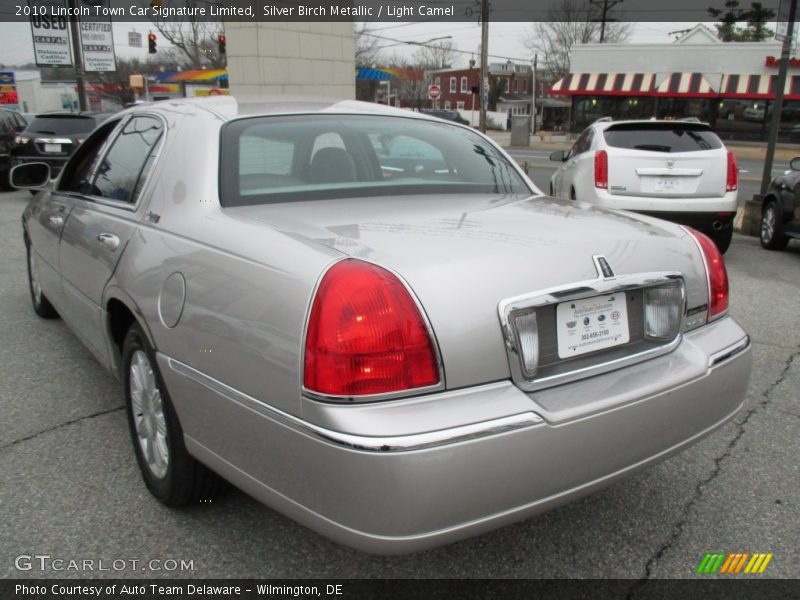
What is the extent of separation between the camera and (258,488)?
1.99 metres

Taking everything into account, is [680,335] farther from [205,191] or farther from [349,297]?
[205,191]

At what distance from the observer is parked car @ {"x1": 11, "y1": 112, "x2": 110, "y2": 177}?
512 inches

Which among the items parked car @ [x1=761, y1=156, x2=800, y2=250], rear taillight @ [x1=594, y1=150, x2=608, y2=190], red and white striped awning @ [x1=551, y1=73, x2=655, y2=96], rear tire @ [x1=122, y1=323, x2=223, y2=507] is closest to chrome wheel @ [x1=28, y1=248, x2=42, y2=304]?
rear tire @ [x1=122, y1=323, x2=223, y2=507]

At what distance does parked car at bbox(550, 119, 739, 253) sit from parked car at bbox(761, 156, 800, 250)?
2.53 feet

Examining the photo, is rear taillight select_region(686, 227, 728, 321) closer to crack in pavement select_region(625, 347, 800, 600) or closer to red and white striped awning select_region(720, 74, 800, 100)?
crack in pavement select_region(625, 347, 800, 600)

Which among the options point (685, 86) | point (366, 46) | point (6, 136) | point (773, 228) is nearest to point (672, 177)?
point (773, 228)

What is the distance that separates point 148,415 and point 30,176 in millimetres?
2481

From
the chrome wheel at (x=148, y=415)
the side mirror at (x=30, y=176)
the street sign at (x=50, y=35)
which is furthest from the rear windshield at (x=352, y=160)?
the street sign at (x=50, y=35)

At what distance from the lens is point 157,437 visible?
8.49 ft

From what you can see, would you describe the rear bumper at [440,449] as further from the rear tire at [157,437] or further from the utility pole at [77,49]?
the utility pole at [77,49]

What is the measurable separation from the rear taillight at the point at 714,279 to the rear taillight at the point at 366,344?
123 cm

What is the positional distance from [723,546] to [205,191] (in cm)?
227

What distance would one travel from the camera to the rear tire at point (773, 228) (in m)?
7.84

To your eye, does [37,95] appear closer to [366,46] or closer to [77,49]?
[366,46]
